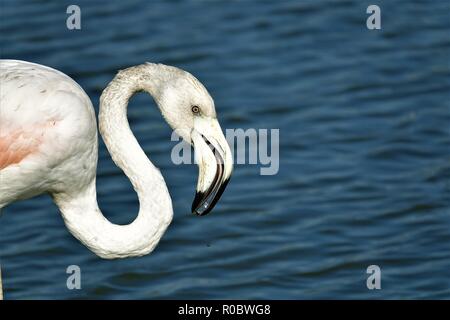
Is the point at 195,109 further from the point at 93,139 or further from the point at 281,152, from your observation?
the point at 281,152

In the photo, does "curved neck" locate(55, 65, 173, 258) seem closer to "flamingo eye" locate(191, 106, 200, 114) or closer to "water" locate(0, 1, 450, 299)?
"flamingo eye" locate(191, 106, 200, 114)

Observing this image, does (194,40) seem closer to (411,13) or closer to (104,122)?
(411,13)

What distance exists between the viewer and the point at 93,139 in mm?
7391

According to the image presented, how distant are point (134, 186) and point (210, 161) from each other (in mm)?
542

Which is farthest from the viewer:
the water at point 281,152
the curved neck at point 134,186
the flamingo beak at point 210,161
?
the water at point 281,152

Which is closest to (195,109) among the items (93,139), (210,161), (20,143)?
(210,161)

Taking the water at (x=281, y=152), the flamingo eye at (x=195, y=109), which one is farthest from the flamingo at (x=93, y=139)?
the water at (x=281, y=152)

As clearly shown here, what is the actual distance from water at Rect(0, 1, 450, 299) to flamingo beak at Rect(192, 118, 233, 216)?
8.12 ft

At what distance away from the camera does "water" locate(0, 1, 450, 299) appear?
9781 millimetres

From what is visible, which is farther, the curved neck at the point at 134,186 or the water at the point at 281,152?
the water at the point at 281,152

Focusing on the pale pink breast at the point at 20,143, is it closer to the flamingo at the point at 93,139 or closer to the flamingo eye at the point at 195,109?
the flamingo at the point at 93,139

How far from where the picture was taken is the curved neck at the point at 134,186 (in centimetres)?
712

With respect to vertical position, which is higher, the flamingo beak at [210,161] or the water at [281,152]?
the water at [281,152]
